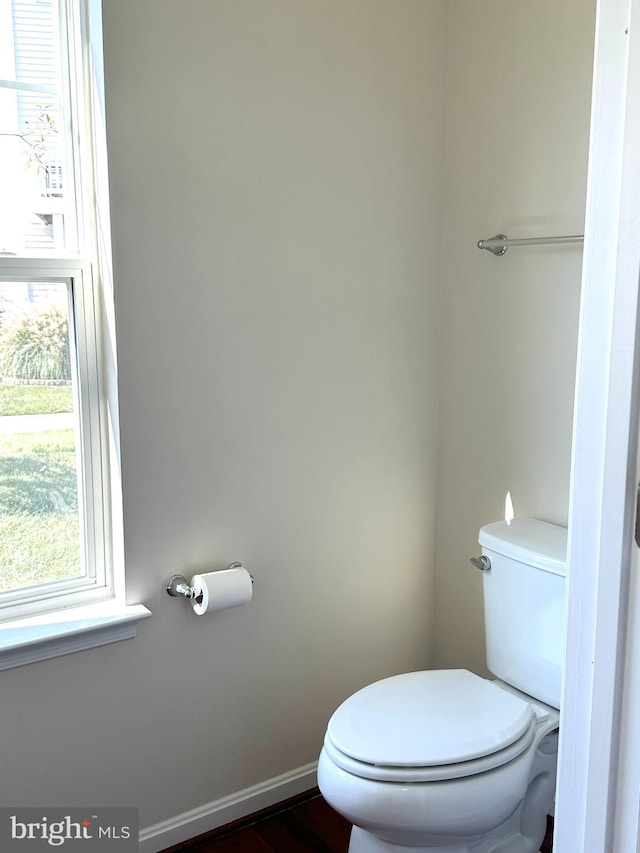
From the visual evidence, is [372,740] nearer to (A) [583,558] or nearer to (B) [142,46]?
(A) [583,558]

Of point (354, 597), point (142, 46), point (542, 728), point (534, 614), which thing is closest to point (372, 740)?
point (542, 728)

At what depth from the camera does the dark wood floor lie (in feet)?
6.42

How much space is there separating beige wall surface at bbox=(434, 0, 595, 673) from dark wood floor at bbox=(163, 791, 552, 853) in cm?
59

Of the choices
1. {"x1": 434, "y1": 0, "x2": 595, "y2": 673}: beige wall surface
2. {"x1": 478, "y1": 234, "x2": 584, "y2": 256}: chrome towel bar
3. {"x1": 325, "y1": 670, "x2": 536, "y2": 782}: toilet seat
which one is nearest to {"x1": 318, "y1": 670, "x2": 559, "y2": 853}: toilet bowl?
{"x1": 325, "y1": 670, "x2": 536, "y2": 782}: toilet seat

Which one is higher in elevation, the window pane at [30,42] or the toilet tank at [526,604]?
the window pane at [30,42]

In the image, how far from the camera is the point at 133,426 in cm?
179

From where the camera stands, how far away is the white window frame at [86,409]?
1.71m

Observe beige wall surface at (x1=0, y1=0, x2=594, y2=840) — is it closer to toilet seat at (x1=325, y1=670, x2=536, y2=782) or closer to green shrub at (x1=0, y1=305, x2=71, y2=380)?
green shrub at (x1=0, y1=305, x2=71, y2=380)

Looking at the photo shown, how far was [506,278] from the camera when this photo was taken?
6.91ft

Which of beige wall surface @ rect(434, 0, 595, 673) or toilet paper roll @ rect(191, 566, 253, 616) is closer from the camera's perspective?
toilet paper roll @ rect(191, 566, 253, 616)

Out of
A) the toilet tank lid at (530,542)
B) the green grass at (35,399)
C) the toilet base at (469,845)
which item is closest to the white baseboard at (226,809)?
the toilet base at (469,845)

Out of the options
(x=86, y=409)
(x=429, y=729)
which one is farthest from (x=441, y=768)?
(x=86, y=409)

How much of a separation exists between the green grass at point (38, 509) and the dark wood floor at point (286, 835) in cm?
76

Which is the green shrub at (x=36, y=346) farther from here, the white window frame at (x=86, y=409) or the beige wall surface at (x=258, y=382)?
the beige wall surface at (x=258, y=382)
